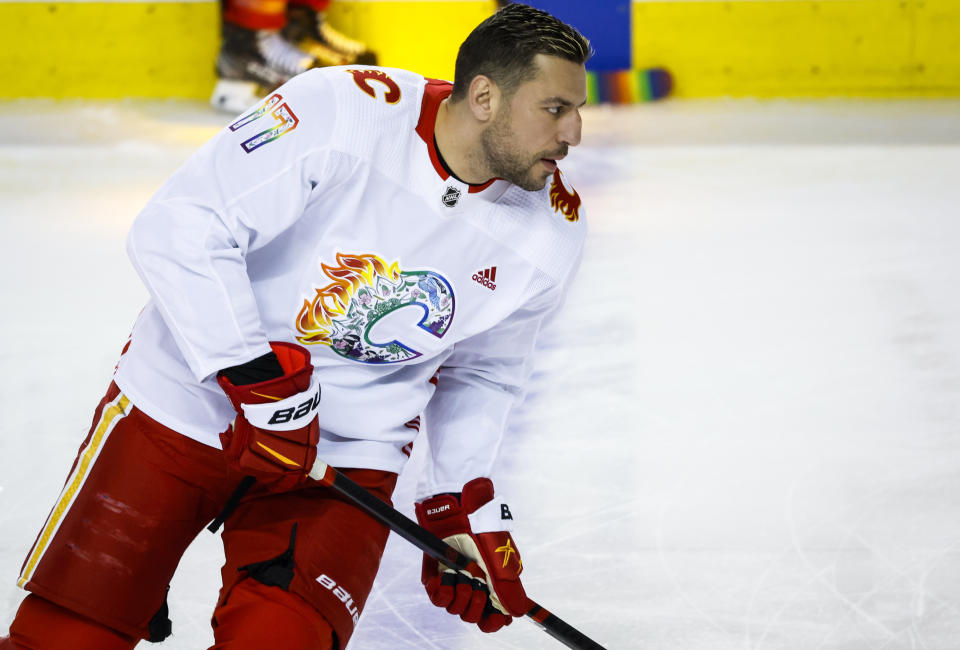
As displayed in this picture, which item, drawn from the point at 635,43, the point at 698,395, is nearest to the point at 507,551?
the point at 698,395

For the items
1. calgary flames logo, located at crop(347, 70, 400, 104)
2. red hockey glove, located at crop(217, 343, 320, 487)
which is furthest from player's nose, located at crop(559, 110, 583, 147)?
red hockey glove, located at crop(217, 343, 320, 487)

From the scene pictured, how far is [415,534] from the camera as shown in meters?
1.89

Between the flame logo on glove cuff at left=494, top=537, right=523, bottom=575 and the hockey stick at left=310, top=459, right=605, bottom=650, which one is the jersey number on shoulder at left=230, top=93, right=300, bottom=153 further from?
the flame logo on glove cuff at left=494, top=537, right=523, bottom=575

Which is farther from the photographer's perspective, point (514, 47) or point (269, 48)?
point (269, 48)

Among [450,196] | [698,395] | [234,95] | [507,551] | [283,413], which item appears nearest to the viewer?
[283,413]

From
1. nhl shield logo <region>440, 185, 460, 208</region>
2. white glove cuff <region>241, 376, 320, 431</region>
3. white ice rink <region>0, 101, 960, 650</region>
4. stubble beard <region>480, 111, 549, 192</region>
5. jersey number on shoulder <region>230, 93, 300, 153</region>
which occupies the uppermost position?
jersey number on shoulder <region>230, 93, 300, 153</region>

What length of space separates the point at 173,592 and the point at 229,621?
0.62 metres

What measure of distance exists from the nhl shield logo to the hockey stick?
417 millimetres

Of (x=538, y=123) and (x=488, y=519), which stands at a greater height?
(x=538, y=123)

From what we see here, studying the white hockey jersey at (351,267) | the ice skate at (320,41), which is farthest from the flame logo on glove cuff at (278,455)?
the ice skate at (320,41)

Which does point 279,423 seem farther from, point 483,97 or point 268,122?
point 483,97

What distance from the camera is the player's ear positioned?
1777 millimetres

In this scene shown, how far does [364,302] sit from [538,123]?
0.36 m

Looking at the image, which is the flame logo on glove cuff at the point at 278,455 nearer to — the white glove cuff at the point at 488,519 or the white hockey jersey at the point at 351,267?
the white hockey jersey at the point at 351,267
